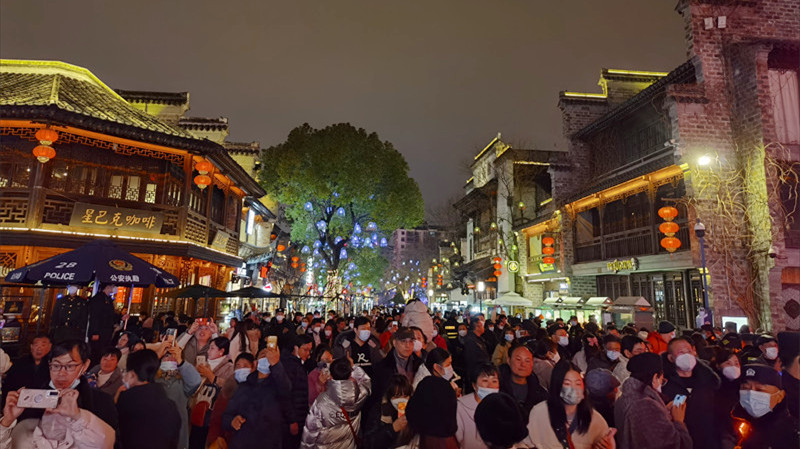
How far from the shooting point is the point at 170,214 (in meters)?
15.8

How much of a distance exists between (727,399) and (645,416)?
6.90 ft

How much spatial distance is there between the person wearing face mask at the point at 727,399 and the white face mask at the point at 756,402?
43 centimetres

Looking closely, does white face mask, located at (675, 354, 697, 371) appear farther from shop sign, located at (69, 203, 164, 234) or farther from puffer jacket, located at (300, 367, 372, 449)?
shop sign, located at (69, 203, 164, 234)

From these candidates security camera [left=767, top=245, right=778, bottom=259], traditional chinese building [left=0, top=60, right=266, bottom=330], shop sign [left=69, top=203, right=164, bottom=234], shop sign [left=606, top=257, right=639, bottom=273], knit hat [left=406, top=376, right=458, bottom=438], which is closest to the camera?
knit hat [left=406, top=376, right=458, bottom=438]

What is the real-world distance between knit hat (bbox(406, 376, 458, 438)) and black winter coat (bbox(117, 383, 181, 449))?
2.32 m

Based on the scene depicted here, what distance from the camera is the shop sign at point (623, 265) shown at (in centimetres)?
1745

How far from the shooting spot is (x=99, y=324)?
843 cm

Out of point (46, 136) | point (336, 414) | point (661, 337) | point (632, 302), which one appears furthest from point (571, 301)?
point (46, 136)

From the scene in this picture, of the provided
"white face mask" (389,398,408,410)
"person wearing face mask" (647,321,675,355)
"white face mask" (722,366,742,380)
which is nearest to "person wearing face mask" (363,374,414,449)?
"white face mask" (389,398,408,410)

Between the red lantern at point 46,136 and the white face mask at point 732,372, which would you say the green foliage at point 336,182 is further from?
the white face mask at point 732,372

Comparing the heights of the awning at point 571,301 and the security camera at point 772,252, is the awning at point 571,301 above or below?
below

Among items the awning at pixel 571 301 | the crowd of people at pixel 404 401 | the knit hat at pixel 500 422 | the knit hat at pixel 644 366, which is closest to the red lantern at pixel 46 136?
the crowd of people at pixel 404 401

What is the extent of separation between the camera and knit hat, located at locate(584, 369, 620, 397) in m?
3.95

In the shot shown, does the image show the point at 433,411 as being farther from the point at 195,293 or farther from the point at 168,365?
the point at 195,293
